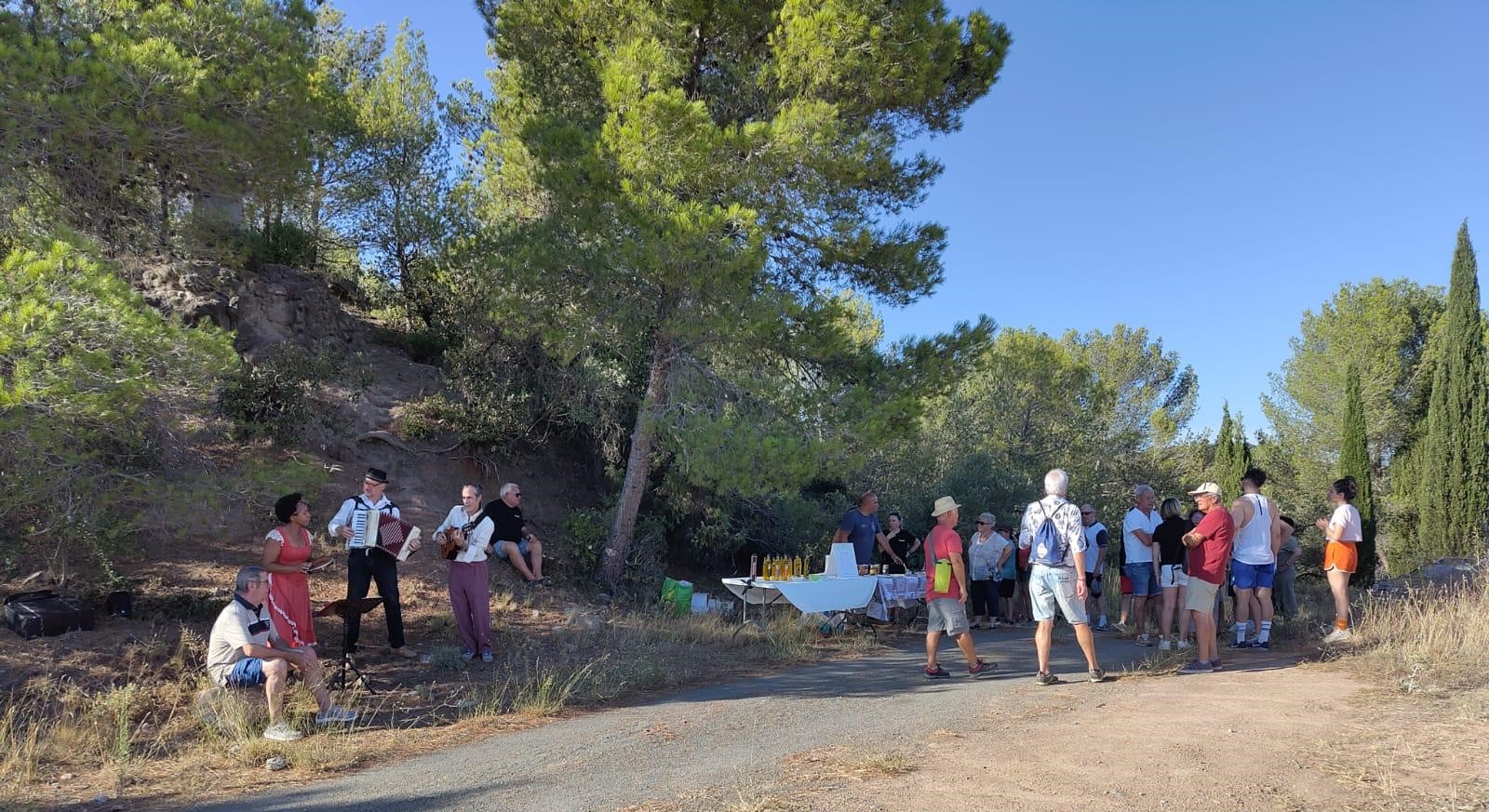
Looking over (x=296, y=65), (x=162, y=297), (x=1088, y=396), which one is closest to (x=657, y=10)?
(x=296, y=65)

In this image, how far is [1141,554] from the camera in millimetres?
9859

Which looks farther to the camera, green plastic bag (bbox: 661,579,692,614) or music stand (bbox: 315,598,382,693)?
green plastic bag (bbox: 661,579,692,614)

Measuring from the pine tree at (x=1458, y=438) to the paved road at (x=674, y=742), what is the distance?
1920 centimetres

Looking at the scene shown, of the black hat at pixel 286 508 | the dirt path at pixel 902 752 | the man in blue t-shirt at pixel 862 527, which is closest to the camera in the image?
the dirt path at pixel 902 752

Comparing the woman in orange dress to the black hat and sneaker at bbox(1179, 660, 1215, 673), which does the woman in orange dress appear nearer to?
the black hat

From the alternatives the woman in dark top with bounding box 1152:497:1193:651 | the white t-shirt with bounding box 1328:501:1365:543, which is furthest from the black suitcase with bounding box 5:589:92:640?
the white t-shirt with bounding box 1328:501:1365:543

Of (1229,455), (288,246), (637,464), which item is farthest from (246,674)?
(1229,455)

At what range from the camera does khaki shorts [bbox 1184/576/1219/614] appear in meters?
7.82

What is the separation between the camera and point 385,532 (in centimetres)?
768

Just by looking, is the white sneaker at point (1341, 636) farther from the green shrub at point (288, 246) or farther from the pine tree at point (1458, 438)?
the pine tree at point (1458, 438)

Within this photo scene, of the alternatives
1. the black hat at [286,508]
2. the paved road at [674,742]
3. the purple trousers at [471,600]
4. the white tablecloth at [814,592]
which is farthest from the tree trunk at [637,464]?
the black hat at [286,508]

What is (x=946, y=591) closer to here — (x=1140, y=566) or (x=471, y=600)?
(x=1140, y=566)

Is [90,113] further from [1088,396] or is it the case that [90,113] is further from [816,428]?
[1088,396]

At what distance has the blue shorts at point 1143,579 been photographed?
9.89 m
